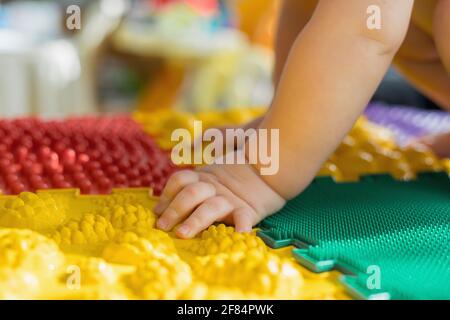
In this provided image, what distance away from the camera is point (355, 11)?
1.97ft

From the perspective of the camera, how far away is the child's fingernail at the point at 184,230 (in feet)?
1.87

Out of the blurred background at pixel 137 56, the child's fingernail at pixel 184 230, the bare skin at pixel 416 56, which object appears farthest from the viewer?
the blurred background at pixel 137 56

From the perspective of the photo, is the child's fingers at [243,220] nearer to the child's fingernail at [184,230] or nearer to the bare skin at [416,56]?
the child's fingernail at [184,230]

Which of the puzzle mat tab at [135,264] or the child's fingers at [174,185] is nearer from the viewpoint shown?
the puzzle mat tab at [135,264]

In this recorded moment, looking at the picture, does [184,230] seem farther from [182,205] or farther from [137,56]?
[137,56]

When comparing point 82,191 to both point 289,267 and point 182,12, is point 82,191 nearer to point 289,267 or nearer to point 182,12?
point 289,267

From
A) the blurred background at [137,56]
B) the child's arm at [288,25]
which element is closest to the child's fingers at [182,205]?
the child's arm at [288,25]

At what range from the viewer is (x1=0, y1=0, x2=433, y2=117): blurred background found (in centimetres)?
218

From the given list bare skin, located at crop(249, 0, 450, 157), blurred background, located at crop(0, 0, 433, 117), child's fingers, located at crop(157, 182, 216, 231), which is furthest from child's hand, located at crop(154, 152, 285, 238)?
blurred background, located at crop(0, 0, 433, 117)

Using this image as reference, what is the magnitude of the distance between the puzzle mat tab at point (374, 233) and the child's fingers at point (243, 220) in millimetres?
14

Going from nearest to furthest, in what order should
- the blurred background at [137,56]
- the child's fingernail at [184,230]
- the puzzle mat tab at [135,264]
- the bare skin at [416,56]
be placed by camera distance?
the puzzle mat tab at [135,264], the child's fingernail at [184,230], the bare skin at [416,56], the blurred background at [137,56]

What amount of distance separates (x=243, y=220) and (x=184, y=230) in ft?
0.17

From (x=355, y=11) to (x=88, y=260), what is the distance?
319 millimetres

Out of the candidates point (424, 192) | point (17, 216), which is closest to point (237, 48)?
point (424, 192)
